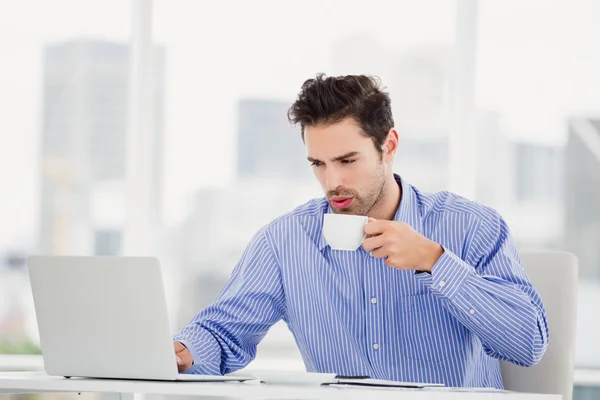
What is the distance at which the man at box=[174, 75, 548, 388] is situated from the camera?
75.9 inches

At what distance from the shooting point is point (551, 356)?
1891 mm

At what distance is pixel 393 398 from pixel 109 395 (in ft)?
1.91

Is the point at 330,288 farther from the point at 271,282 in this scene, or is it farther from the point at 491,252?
the point at 491,252

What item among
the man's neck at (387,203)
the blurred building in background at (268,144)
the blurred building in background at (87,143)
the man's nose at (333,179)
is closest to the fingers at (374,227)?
the man's nose at (333,179)

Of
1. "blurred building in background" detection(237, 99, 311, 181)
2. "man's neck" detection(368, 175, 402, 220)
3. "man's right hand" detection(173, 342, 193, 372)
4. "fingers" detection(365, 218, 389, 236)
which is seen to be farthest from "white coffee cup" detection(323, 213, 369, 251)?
"blurred building in background" detection(237, 99, 311, 181)

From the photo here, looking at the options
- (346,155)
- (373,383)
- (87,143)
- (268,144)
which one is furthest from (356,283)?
(87,143)

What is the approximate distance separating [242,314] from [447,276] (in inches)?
21.9

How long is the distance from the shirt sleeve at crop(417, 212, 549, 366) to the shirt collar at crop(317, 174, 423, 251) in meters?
0.26

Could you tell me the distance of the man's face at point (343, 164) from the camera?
6.51 feet

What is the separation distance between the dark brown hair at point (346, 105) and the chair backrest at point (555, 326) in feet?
1.60

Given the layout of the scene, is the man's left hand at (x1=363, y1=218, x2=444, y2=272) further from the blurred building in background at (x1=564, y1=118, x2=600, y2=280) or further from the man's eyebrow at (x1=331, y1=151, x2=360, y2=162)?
the blurred building in background at (x1=564, y1=118, x2=600, y2=280)

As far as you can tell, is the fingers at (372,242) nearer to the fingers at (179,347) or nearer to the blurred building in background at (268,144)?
the fingers at (179,347)

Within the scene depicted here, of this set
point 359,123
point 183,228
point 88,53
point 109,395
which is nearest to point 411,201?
point 359,123

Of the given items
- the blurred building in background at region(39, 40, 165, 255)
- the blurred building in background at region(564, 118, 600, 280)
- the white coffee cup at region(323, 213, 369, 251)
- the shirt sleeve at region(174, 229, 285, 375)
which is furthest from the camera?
the blurred building in background at region(39, 40, 165, 255)
